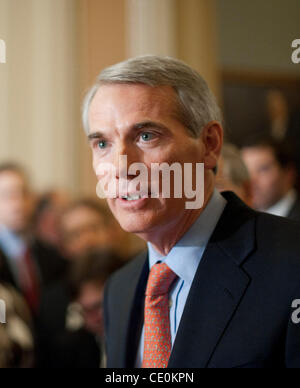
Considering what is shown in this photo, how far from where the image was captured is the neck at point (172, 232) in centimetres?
121

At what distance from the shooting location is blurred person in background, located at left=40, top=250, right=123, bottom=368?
225cm

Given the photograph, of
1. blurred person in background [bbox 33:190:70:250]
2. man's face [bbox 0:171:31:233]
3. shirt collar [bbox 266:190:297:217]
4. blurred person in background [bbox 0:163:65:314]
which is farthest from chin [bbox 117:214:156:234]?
blurred person in background [bbox 33:190:70:250]

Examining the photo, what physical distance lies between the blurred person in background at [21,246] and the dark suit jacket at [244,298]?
6.94 feet

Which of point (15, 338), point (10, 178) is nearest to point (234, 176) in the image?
A: point (15, 338)

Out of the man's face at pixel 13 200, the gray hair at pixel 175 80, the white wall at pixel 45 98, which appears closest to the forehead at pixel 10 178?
the man's face at pixel 13 200

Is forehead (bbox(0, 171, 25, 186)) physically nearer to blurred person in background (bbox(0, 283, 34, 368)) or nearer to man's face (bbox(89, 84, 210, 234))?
blurred person in background (bbox(0, 283, 34, 368))

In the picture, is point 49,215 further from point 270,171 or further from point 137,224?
point 137,224

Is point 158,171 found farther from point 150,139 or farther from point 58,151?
point 58,151

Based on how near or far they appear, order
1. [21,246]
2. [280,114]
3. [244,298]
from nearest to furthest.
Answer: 1. [244,298]
2. [21,246]
3. [280,114]

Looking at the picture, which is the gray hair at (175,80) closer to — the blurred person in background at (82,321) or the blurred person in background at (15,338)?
the blurred person in background at (15,338)

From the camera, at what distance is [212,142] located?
4.12 ft

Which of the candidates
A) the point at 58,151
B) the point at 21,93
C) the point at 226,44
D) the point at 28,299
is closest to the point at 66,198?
the point at 58,151

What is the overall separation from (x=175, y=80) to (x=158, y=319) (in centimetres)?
54

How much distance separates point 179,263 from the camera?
3.96 ft
